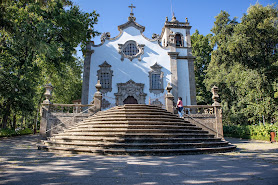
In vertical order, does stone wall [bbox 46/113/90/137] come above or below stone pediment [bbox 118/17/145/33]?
below

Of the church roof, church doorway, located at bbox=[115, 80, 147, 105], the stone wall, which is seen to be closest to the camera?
the stone wall

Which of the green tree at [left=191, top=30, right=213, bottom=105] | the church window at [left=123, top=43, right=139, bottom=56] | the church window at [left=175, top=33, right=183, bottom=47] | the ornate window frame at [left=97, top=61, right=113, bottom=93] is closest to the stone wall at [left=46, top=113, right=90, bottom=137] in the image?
the ornate window frame at [left=97, top=61, right=113, bottom=93]

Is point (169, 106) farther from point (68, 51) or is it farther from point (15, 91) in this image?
point (15, 91)

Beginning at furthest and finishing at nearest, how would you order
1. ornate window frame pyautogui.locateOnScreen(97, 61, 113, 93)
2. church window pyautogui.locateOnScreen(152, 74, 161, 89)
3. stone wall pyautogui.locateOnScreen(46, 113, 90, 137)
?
church window pyautogui.locateOnScreen(152, 74, 161, 89) < ornate window frame pyautogui.locateOnScreen(97, 61, 113, 93) < stone wall pyautogui.locateOnScreen(46, 113, 90, 137)

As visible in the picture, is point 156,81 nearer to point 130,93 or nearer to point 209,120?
point 130,93

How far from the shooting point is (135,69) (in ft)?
68.9

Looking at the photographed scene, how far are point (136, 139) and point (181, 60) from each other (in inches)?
648

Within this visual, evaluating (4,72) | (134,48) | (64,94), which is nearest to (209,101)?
(134,48)

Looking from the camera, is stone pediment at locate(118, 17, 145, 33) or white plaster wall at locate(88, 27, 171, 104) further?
stone pediment at locate(118, 17, 145, 33)

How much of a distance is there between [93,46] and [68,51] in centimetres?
461

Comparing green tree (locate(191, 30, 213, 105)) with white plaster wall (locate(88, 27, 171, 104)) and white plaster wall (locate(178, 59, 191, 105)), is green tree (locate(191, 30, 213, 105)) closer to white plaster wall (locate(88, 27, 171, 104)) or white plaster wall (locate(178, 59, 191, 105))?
white plaster wall (locate(178, 59, 191, 105))

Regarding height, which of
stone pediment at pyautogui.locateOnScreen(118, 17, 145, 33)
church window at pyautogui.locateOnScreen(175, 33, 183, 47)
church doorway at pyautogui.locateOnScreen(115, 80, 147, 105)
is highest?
stone pediment at pyautogui.locateOnScreen(118, 17, 145, 33)

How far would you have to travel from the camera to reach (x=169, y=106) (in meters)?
14.0

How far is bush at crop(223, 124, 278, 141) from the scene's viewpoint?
15562 millimetres
